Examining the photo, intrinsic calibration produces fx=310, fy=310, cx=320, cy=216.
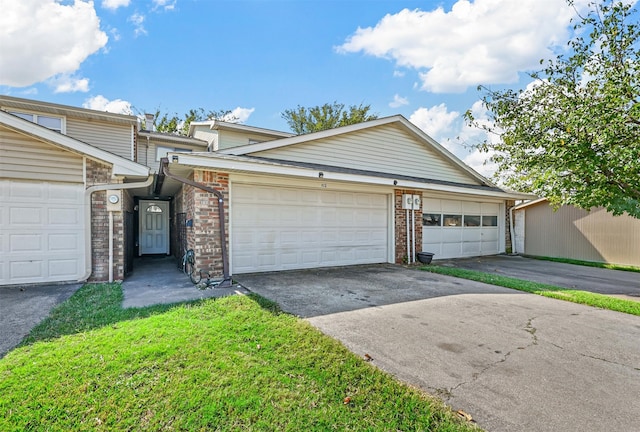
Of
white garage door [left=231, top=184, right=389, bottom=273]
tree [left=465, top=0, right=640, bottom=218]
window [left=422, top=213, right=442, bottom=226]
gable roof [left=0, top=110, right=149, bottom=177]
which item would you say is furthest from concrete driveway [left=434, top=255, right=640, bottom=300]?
gable roof [left=0, top=110, right=149, bottom=177]

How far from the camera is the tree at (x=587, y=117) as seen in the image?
650 centimetres

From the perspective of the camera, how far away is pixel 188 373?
2.82m

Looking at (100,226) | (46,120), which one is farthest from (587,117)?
(46,120)

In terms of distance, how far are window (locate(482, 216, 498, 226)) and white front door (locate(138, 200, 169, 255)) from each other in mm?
13572

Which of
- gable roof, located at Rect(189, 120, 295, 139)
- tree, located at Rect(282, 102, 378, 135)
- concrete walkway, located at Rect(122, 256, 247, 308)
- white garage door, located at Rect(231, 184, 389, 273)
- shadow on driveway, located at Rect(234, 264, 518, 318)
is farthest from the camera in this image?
tree, located at Rect(282, 102, 378, 135)

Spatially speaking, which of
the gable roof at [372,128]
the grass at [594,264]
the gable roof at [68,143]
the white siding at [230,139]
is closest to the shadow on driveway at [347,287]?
the gable roof at [372,128]

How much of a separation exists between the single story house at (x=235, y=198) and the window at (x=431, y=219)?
2.6 inches

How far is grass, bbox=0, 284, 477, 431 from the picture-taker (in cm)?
225

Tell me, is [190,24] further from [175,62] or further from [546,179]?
[546,179]

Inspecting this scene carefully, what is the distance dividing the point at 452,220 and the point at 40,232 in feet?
39.3

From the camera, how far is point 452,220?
38.2ft

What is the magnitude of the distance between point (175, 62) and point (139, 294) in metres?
12.8

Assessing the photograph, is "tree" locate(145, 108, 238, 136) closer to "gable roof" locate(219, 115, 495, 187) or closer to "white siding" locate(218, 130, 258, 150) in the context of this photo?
"white siding" locate(218, 130, 258, 150)

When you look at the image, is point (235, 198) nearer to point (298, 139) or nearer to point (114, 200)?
point (114, 200)
